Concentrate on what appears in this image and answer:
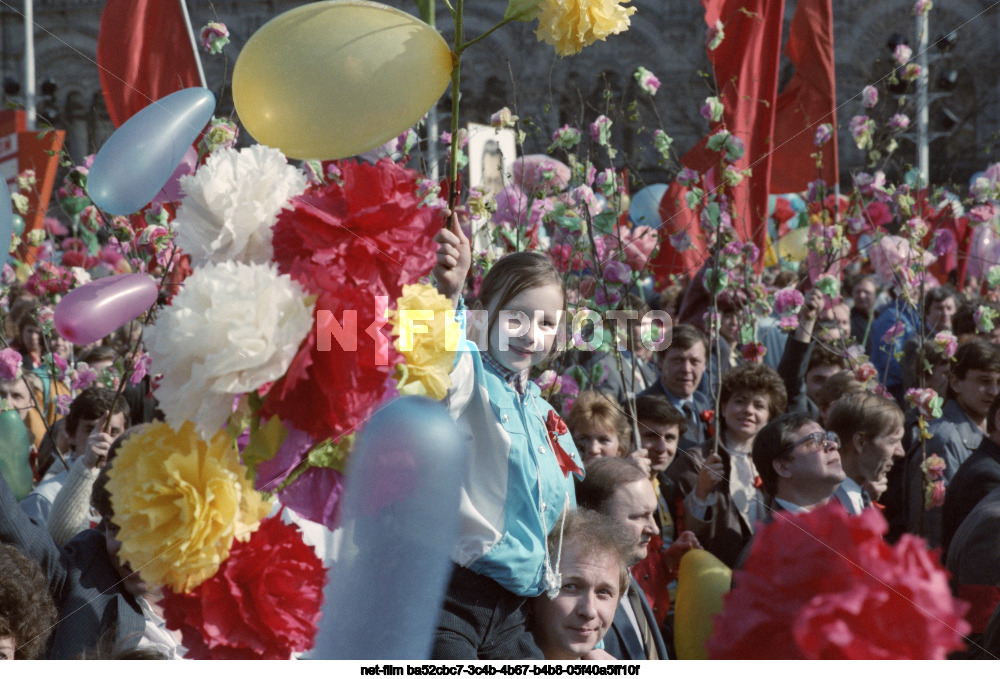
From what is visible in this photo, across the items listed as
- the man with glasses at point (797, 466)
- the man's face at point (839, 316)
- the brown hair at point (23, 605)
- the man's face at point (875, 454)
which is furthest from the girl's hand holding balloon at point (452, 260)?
the man's face at point (839, 316)

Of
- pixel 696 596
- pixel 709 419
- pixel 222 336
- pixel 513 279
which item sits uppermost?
pixel 222 336

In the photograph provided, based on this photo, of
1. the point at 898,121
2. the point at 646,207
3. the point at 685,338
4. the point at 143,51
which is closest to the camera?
the point at 143,51

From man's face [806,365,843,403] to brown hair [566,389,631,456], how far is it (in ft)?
4.74

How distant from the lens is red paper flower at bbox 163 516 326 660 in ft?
4.23

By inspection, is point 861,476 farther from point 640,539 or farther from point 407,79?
point 407,79

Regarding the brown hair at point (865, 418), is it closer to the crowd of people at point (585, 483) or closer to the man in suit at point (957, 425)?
the crowd of people at point (585, 483)

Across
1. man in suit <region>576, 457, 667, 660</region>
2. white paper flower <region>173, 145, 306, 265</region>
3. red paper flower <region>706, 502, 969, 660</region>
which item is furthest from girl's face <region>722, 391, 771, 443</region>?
red paper flower <region>706, 502, 969, 660</region>

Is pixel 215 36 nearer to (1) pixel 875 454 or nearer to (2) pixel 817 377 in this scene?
(1) pixel 875 454

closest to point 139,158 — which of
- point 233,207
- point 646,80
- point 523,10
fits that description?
point 233,207

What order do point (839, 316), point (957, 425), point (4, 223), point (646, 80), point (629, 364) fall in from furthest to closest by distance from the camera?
point (839, 316), point (629, 364), point (646, 80), point (957, 425), point (4, 223)

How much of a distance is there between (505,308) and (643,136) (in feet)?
40.1

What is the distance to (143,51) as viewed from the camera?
3154 mm

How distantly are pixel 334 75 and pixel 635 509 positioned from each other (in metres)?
1.20

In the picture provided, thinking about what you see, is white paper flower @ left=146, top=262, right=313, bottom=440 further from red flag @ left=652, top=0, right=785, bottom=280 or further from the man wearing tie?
red flag @ left=652, top=0, right=785, bottom=280
